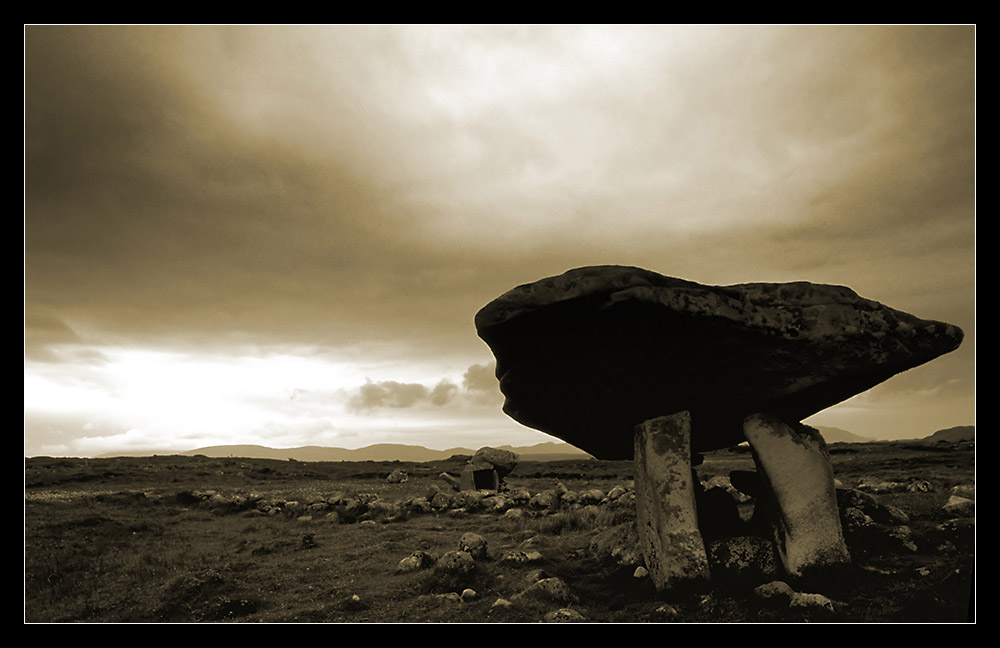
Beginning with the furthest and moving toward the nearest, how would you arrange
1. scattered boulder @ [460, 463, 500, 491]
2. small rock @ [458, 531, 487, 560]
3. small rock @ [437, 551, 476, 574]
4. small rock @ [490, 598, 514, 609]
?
scattered boulder @ [460, 463, 500, 491] < small rock @ [458, 531, 487, 560] < small rock @ [437, 551, 476, 574] < small rock @ [490, 598, 514, 609]

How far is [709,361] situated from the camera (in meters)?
8.70

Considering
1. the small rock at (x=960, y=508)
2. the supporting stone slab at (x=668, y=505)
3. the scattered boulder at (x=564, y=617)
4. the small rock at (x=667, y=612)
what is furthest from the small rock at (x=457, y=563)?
the small rock at (x=960, y=508)

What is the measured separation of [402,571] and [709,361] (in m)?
6.00

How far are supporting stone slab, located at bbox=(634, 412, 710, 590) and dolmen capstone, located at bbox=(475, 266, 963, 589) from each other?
0.05 ft

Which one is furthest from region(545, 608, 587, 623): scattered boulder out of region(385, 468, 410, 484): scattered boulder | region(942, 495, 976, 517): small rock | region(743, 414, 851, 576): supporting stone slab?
region(385, 468, 410, 484): scattered boulder

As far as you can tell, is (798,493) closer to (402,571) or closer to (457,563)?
(457,563)

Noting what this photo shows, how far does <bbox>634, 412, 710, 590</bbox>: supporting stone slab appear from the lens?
8031 millimetres

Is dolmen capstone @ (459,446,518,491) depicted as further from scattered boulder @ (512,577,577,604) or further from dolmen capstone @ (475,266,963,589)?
scattered boulder @ (512,577,577,604)

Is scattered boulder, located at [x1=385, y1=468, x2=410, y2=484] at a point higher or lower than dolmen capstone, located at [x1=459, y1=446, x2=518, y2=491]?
lower

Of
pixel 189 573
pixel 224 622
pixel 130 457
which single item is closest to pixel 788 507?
pixel 224 622

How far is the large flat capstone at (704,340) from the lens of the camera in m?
8.05

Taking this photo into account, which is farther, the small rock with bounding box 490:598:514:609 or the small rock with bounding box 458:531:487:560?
the small rock with bounding box 458:531:487:560

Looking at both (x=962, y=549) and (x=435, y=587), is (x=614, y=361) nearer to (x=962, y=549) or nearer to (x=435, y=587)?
(x=435, y=587)

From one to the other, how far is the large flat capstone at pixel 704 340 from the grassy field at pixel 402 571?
244 centimetres
